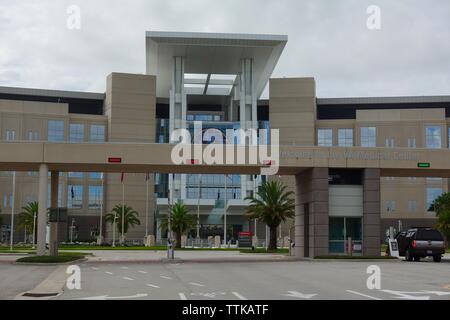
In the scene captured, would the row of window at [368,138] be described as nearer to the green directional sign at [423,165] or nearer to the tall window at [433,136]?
the tall window at [433,136]

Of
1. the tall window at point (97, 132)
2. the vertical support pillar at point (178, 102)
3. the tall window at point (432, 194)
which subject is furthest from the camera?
the tall window at point (97, 132)

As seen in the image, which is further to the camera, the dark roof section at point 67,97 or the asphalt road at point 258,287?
the dark roof section at point 67,97

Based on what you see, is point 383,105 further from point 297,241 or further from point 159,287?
point 159,287

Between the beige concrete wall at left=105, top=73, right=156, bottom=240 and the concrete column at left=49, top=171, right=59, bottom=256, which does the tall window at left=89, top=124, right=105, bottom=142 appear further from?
the concrete column at left=49, top=171, right=59, bottom=256

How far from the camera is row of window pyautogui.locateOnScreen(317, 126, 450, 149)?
11394 cm

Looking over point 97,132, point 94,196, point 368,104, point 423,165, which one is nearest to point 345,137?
point 368,104

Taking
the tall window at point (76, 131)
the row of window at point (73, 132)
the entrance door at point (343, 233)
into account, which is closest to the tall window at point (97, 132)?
the row of window at point (73, 132)

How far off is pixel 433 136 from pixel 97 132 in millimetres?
55697

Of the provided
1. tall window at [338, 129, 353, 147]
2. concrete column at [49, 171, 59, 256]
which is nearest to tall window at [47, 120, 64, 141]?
tall window at [338, 129, 353, 147]

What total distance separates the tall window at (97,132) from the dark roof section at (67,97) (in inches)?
266

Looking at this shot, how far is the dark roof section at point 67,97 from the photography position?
116875mm

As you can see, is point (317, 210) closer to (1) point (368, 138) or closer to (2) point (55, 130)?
(1) point (368, 138)

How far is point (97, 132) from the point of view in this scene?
375ft
